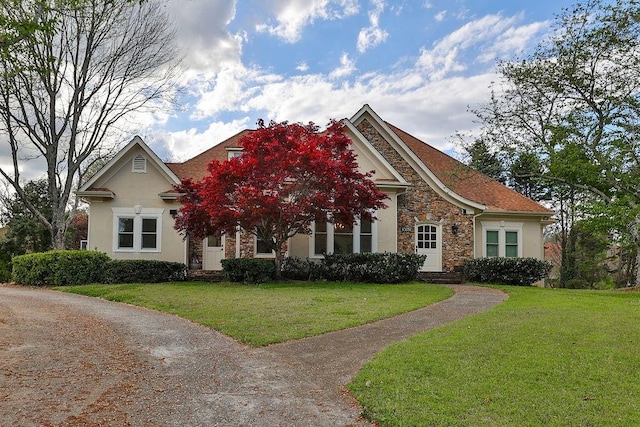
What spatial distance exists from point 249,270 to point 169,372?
10064 millimetres

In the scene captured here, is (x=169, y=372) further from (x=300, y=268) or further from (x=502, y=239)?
(x=502, y=239)

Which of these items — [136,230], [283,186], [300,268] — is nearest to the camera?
[283,186]

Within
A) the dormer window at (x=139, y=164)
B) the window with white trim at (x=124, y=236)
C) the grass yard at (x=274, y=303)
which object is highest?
the dormer window at (x=139, y=164)

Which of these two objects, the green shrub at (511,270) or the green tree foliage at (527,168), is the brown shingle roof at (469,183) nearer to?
the green tree foliage at (527,168)

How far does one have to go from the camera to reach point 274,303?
36.0ft

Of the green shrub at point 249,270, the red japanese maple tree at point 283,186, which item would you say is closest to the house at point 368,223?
the green shrub at point 249,270

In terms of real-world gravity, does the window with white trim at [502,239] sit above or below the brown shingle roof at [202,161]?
→ below

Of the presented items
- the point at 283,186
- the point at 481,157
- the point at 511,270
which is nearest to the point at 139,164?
the point at 283,186

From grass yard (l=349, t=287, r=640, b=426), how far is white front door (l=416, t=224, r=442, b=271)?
10653 millimetres

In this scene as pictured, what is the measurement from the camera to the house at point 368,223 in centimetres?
1803

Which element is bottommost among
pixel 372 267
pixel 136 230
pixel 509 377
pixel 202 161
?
pixel 509 377

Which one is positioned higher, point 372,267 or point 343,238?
point 343,238

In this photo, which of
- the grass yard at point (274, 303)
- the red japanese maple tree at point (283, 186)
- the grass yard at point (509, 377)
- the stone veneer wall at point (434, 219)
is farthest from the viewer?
the stone veneer wall at point (434, 219)

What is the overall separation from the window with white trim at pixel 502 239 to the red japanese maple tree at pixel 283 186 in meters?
6.88
